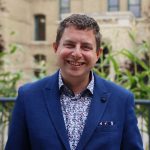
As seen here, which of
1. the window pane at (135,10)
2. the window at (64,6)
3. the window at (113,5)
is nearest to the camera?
the window pane at (135,10)

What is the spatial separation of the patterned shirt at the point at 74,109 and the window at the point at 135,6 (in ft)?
110

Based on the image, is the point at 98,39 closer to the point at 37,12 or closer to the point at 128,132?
the point at 128,132

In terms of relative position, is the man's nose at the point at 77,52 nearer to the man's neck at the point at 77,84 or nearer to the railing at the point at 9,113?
the man's neck at the point at 77,84

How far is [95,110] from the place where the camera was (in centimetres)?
246

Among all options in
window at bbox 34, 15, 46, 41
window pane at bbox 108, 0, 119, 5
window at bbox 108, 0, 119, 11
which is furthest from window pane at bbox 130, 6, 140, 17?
window at bbox 34, 15, 46, 41

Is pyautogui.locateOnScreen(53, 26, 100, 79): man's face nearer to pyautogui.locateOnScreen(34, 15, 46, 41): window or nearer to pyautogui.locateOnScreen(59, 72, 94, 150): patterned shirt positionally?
pyautogui.locateOnScreen(59, 72, 94, 150): patterned shirt

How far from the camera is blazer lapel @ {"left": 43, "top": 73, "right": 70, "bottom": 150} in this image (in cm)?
240

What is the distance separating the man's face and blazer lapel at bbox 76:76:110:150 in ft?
0.46

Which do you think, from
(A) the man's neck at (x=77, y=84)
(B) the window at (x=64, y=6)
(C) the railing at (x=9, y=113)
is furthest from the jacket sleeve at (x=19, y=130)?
(B) the window at (x=64, y=6)

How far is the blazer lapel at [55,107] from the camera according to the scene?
240 centimetres

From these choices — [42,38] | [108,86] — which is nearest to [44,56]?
[42,38]

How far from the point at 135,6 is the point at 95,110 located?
34019 mm

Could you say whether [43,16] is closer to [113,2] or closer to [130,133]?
[113,2]

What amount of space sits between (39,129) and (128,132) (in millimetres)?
468
